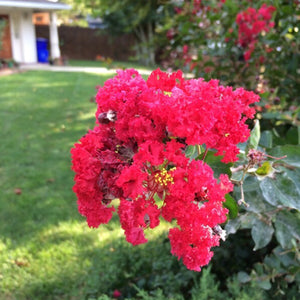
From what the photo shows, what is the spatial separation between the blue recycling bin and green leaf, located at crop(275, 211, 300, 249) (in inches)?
668

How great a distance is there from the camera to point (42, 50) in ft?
55.8

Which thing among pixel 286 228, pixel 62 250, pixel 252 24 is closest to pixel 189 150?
pixel 286 228

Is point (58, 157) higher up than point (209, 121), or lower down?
lower down

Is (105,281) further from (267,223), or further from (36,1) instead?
(36,1)

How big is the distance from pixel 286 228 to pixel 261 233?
11cm

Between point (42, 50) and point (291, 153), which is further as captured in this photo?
point (42, 50)

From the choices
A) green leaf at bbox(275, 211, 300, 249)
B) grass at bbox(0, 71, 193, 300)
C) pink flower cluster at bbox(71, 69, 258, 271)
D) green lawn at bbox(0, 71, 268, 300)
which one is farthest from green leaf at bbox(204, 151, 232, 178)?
grass at bbox(0, 71, 193, 300)

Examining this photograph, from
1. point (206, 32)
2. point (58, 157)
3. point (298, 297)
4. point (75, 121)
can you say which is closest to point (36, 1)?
point (75, 121)

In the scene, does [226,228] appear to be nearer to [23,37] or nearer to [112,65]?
[112,65]

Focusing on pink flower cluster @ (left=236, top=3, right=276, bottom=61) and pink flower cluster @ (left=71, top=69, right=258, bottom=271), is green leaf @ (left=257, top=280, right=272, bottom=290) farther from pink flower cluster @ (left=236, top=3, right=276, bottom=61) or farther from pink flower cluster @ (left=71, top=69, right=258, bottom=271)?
pink flower cluster @ (left=236, top=3, right=276, bottom=61)

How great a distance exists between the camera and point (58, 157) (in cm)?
471

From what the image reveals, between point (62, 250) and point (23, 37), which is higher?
point (23, 37)

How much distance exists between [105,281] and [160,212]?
5.16 feet

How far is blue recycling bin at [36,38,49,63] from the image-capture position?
17.0 meters
